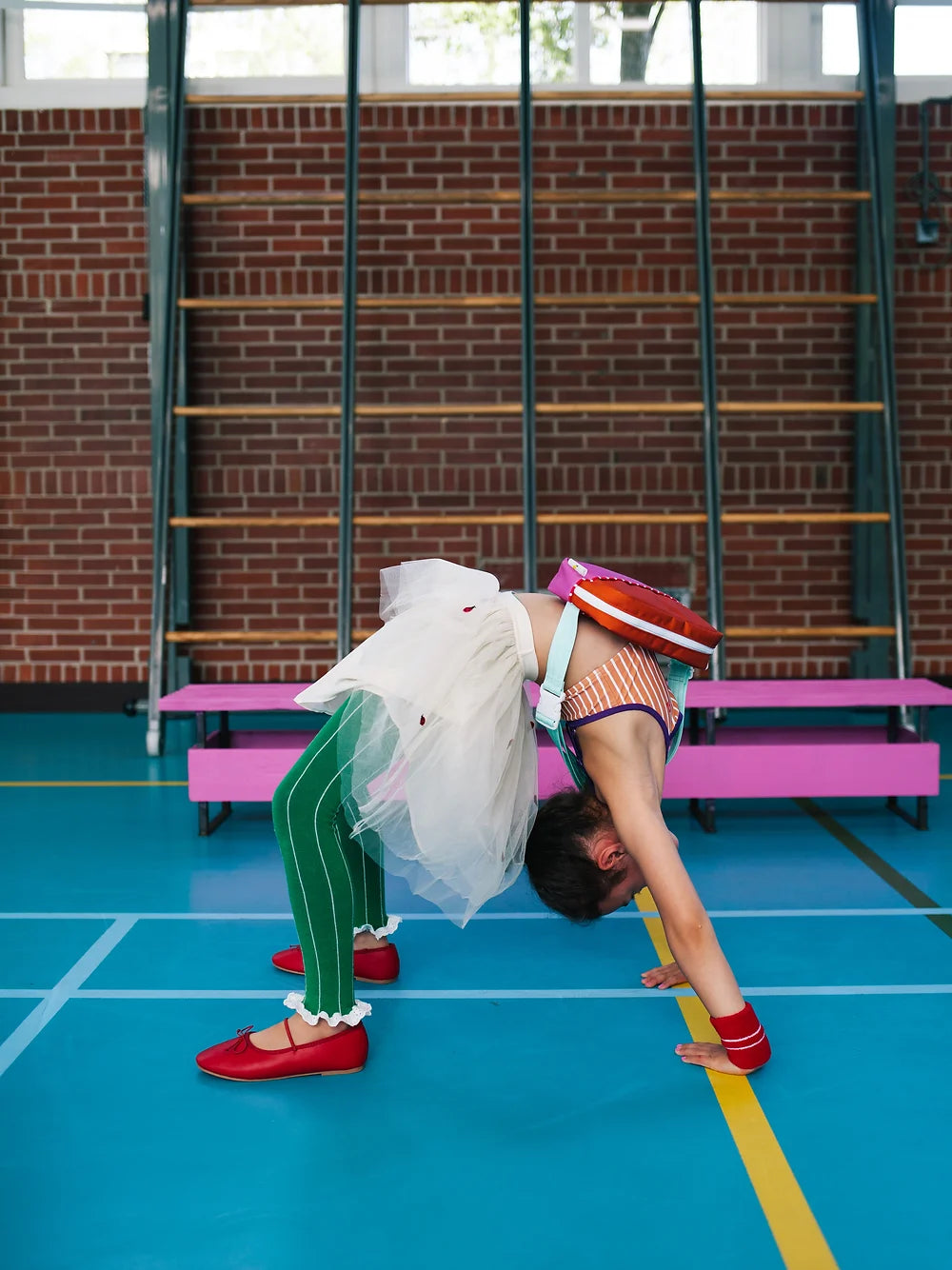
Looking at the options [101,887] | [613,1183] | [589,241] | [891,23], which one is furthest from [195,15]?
[613,1183]

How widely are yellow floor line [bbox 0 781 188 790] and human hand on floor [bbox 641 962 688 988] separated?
7.77 ft

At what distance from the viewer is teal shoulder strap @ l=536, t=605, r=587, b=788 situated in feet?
6.74

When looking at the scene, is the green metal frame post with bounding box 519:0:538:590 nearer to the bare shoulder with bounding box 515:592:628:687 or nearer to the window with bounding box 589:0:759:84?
the window with bounding box 589:0:759:84

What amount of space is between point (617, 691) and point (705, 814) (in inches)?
76.1

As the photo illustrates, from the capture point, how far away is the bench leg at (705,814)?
12.4 feet

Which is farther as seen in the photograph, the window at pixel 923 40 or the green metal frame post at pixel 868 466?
the window at pixel 923 40

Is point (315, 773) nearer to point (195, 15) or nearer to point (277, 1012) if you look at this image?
point (277, 1012)

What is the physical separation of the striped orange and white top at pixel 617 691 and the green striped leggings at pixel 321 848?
15.4 inches

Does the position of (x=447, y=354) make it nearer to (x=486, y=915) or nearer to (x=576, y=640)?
(x=486, y=915)

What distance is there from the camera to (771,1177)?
1.81 meters

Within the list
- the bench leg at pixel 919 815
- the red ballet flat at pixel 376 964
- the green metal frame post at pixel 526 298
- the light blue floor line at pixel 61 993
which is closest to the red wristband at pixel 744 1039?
the red ballet flat at pixel 376 964

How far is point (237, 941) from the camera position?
9.27ft

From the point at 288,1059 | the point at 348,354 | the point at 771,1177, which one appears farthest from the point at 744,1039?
the point at 348,354

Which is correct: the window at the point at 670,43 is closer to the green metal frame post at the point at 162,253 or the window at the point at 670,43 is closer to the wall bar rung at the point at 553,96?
the wall bar rung at the point at 553,96
